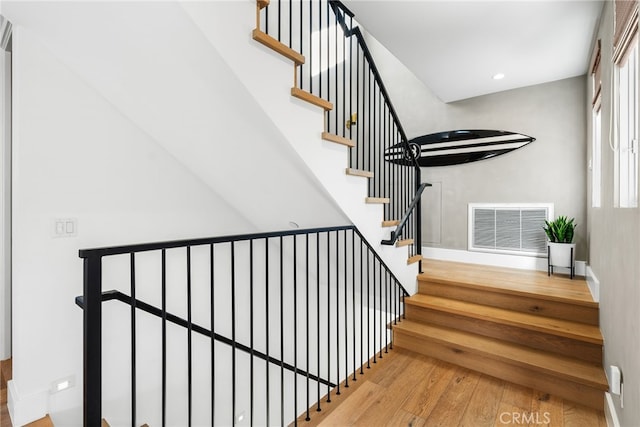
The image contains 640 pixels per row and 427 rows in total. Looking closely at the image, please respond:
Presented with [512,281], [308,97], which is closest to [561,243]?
[512,281]

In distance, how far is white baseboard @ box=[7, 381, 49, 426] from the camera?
1802 mm

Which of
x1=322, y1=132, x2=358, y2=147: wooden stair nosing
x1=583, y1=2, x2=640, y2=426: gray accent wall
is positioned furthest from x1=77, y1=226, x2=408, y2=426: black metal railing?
x1=583, y1=2, x2=640, y2=426: gray accent wall

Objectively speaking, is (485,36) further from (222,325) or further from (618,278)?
(222,325)

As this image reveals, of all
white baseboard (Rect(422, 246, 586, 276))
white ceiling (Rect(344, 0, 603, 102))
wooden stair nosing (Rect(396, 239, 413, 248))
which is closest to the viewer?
white ceiling (Rect(344, 0, 603, 102))

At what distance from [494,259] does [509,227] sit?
0.42m

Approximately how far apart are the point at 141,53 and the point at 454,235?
3834 millimetres

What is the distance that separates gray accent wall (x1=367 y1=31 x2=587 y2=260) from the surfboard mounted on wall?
0.07m

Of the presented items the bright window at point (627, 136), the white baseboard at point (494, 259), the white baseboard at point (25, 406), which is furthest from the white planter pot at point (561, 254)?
the white baseboard at point (25, 406)

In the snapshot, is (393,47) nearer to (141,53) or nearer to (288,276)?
(141,53)

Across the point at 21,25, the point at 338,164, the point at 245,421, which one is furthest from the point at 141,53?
the point at 245,421

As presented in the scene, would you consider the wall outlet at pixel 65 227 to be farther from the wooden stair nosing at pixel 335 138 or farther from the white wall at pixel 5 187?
the wooden stair nosing at pixel 335 138

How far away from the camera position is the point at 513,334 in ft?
7.47

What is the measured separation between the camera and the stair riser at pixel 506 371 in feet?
5.95

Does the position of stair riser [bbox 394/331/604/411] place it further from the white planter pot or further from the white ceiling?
the white ceiling
